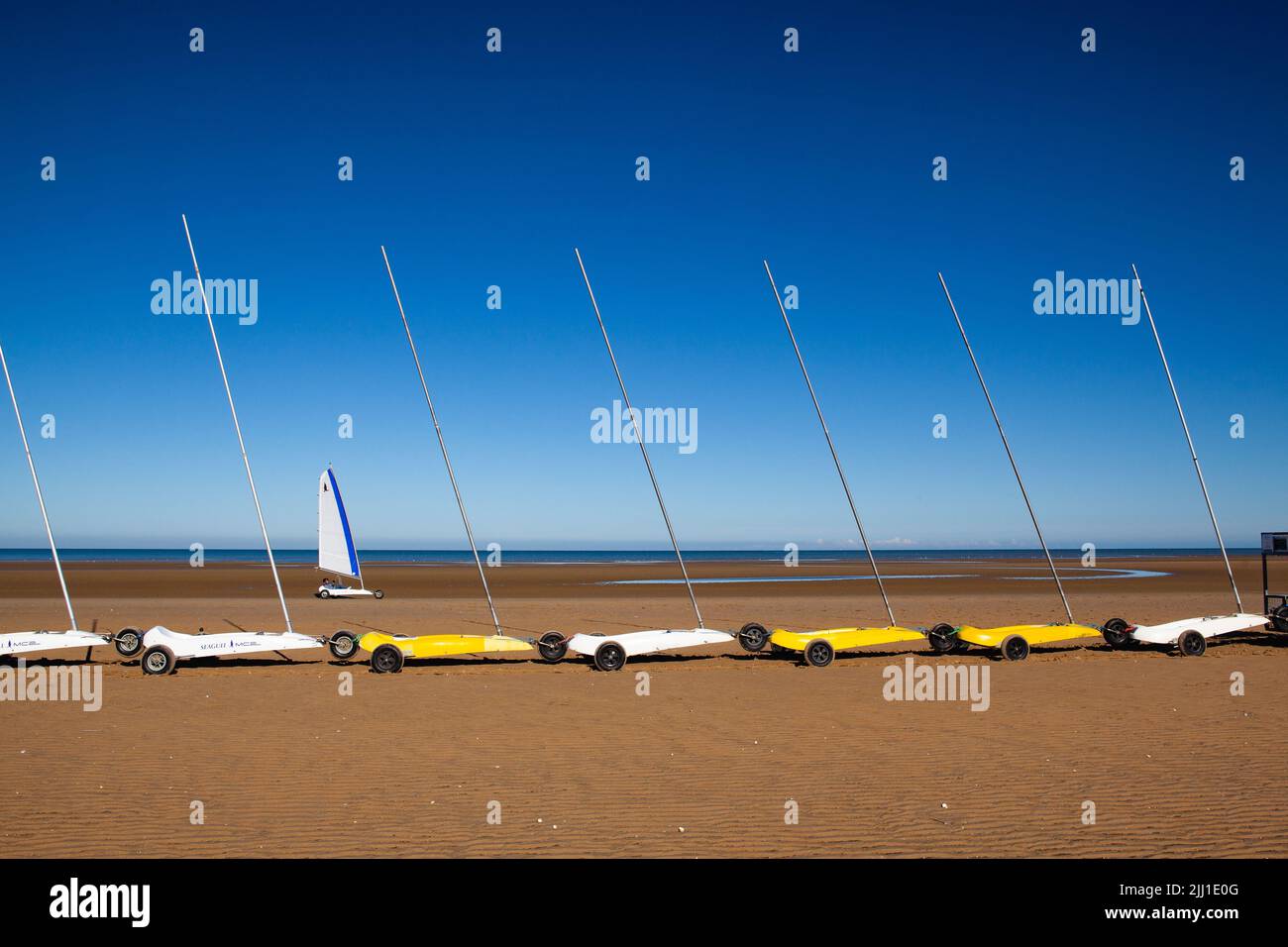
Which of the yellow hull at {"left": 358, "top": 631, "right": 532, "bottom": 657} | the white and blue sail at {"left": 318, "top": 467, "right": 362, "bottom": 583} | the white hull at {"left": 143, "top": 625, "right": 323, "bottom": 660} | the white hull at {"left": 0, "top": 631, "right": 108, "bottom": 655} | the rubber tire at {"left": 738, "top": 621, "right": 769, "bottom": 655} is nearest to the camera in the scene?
the white hull at {"left": 0, "top": 631, "right": 108, "bottom": 655}

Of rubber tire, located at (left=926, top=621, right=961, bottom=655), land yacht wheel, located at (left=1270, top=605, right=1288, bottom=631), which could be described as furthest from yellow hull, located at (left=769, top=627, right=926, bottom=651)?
land yacht wheel, located at (left=1270, top=605, right=1288, bottom=631)

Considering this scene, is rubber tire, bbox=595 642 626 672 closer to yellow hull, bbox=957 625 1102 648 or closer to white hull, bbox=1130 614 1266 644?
yellow hull, bbox=957 625 1102 648

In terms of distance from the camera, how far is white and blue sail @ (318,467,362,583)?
30266mm

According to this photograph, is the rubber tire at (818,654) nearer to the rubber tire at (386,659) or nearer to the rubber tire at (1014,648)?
the rubber tire at (1014,648)

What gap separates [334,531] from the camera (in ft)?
99.8

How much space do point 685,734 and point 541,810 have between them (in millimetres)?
3075

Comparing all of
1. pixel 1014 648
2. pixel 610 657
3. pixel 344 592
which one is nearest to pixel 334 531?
pixel 344 592

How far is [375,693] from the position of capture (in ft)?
40.0

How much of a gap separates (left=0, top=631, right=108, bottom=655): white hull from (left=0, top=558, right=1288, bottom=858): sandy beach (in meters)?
0.68

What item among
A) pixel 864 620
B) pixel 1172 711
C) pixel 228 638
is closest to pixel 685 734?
pixel 1172 711

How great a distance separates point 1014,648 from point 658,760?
9131mm

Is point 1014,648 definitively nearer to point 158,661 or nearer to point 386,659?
point 386,659

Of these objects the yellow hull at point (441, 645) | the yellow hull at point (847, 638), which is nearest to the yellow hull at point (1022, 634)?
the yellow hull at point (847, 638)
